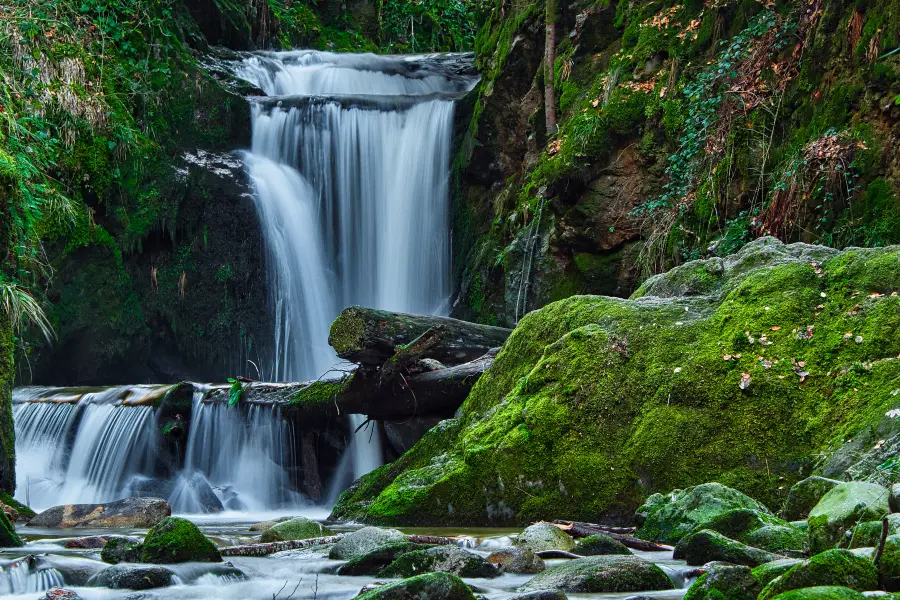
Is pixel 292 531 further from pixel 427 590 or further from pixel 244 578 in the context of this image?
pixel 427 590

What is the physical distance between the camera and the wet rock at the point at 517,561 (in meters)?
4.21

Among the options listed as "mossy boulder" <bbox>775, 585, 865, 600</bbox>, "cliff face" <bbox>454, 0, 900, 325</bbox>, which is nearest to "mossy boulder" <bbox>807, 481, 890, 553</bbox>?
"mossy boulder" <bbox>775, 585, 865, 600</bbox>

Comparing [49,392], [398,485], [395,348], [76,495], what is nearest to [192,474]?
[76,495]

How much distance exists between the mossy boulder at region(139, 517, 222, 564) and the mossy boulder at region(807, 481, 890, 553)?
9.74 ft

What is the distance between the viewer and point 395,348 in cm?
790

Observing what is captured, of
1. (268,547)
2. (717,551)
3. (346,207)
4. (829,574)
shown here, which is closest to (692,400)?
(717,551)

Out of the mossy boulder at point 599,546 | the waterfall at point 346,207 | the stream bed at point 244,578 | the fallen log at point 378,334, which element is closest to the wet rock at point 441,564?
the stream bed at point 244,578

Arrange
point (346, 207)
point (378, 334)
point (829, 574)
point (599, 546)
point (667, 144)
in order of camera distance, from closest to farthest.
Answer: point (829, 574)
point (599, 546)
point (378, 334)
point (667, 144)
point (346, 207)

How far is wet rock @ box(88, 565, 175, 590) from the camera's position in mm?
3979

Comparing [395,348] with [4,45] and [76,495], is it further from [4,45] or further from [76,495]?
[4,45]

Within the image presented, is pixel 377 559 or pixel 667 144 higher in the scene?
pixel 667 144

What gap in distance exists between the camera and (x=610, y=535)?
15.3 feet

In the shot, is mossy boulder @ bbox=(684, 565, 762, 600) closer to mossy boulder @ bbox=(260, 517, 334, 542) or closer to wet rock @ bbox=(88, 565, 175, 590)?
wet rock @ bbox=(88, 565, 175, 590)

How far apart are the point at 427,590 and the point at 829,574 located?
4.56ft
